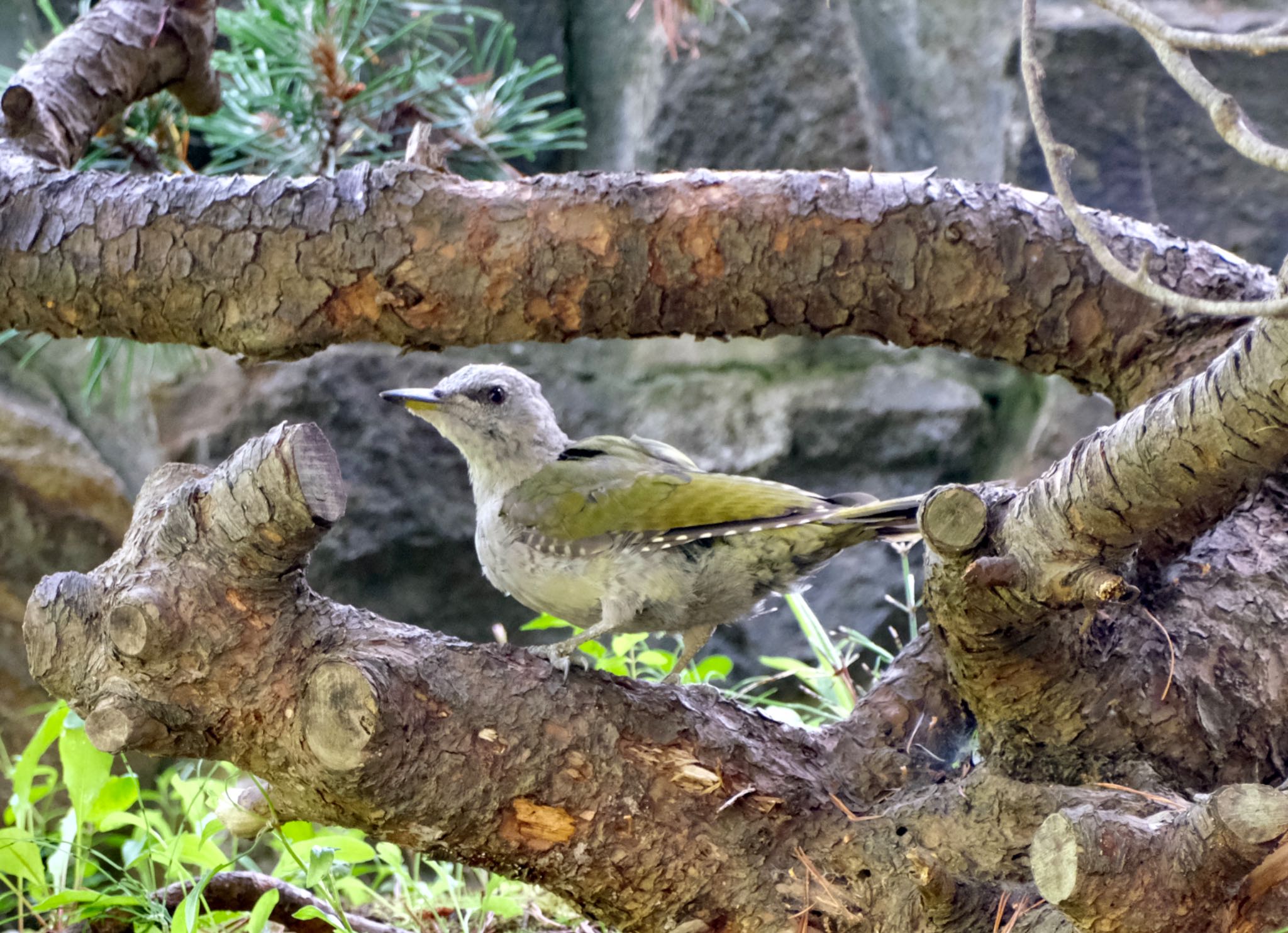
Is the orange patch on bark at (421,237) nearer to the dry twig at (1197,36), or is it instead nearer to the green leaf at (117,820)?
the green leaf at (117,820)

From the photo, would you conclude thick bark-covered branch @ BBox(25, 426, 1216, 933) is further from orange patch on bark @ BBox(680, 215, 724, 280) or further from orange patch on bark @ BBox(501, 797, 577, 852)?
orange patch on bark @ BBox(680, 215, 724, 280)

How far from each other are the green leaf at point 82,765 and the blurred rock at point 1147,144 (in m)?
2.58

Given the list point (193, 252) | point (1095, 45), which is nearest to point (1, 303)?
point (193, 252)

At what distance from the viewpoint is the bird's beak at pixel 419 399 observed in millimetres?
2018

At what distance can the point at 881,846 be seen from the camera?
4.99 ft

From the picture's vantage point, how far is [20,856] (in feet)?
5.81

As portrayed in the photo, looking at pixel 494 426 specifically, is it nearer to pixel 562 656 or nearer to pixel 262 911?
pixel 562 656

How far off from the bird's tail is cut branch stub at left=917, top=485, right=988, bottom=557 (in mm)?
328

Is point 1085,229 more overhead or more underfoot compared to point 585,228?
more overhead

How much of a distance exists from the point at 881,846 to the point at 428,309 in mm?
1120

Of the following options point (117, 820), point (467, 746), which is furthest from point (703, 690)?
point (117, 820)

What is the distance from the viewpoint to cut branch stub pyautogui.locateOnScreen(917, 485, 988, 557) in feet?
4.26

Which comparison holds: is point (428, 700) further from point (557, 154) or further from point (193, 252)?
point (557, 154)

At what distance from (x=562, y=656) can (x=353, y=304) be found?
716 millimetres
